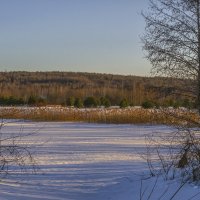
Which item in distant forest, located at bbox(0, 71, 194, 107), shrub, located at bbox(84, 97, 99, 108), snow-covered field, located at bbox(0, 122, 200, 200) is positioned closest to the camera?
snow-covered field, located at bbox(0, 122, 200, 200)

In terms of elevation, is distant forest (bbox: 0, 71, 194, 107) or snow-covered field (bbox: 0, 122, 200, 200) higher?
distant forest (bbox: 0, 71, 194, 107)

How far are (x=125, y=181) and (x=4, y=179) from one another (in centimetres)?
278

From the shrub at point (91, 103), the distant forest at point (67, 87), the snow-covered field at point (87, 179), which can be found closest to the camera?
the snow-covered field at point (87, 179)

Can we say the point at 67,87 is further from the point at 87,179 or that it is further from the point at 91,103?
the point at 87,179

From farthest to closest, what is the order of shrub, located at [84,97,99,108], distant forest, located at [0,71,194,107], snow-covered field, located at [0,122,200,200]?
distant forest, located at [0,71,194,107] < shrub, located at [84,97,99,108] < snow-covered field, located at [0,122,200,200]

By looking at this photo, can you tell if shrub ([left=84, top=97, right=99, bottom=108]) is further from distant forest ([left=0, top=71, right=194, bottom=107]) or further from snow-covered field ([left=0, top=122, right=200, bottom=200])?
snow-covered field ([left=0, top=122, right=200, bottom=200])

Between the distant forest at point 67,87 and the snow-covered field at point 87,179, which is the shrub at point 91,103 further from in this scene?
the snow-covered field at point 87,179

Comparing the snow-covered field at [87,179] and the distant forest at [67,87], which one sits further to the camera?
the distant forest at [67,87]

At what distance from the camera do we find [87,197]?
1108 cm

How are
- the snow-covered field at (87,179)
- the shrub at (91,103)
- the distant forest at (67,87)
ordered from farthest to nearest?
1. the distant forest at (67,87)
2. the shrub at (91,103)
3. the snow-covered field at (87,179)

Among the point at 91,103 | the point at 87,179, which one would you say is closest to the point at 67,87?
the point at 91,103

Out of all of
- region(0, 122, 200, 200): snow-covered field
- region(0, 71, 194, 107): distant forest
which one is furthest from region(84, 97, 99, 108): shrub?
region(0, 122, 200, 200): snow-covered field

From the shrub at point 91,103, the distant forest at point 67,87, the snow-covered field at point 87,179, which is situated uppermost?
the distant forest at point 67,87

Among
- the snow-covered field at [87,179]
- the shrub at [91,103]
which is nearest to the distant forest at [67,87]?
the shrub at [91,103]
